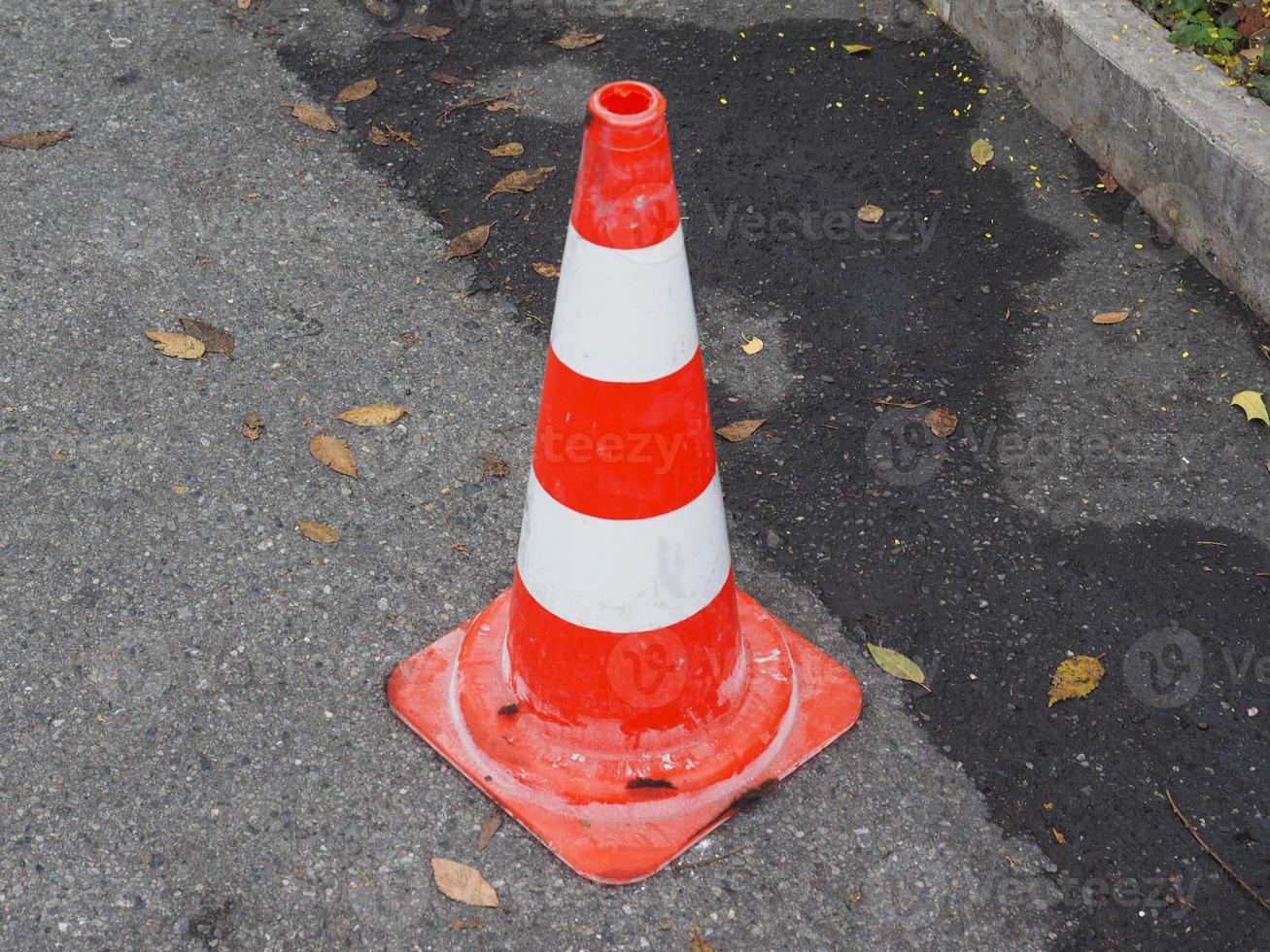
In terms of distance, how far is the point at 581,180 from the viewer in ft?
7.07

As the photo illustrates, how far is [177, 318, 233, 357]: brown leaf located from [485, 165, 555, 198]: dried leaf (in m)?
0.99

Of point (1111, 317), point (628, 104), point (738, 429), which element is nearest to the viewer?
point (628, 104)

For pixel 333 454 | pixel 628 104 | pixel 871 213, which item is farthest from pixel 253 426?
pixel 871 213

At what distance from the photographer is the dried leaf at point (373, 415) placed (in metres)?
3.42

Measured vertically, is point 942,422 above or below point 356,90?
below

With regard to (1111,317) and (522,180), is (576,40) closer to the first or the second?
(522,180)

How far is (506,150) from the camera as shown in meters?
4.33

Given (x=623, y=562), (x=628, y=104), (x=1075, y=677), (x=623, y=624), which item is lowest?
(x=1075, y=677)

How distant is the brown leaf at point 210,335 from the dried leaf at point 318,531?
0.71m

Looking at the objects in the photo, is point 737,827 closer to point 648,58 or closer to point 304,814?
point 304,814

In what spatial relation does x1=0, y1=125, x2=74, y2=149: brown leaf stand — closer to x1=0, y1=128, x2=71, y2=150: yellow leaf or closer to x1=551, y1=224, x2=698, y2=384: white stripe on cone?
x1=0, y1=128, x2=71, y2=150: yellow leaf

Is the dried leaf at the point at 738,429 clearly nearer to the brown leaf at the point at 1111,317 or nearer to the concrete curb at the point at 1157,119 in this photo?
the brown leaf at the point at 1111,317

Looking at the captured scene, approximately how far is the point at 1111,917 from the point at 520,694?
121 centimetres

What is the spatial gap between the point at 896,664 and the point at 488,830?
3.18 ft
